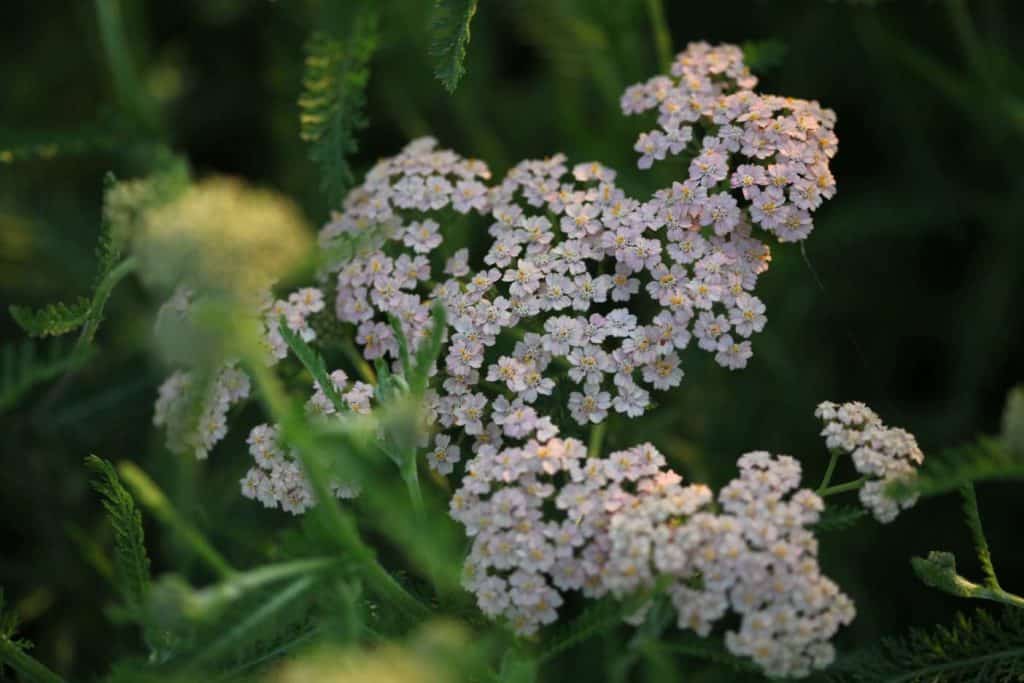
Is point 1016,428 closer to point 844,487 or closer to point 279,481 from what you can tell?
point 844,487

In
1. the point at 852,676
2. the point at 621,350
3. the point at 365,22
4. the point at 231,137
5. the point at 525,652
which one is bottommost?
the point at 852,676

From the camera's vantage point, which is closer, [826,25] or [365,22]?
[365,22]

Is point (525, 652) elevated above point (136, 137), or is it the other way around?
point (136, 137)

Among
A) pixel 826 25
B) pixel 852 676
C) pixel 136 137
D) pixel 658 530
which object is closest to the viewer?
pixel 658 530

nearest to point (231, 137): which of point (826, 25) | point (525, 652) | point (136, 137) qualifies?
point (136, 137)

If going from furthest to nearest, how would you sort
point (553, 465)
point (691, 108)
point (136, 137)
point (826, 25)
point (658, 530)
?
point (826, 25) → point (136, 137) → point (691, 108) → point (553, 465) → point (658, 530)

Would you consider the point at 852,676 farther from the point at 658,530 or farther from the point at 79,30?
the point at 79,30
